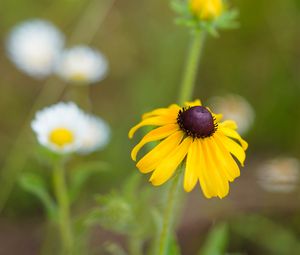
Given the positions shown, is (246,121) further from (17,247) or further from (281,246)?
(17,247)

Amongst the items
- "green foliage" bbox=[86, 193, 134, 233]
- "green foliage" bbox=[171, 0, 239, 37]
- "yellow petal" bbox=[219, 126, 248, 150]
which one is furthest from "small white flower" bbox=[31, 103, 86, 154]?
"yellow petal" bbox=[219, 126, 248, 150]

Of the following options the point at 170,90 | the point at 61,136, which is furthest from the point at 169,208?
the point at 170,90

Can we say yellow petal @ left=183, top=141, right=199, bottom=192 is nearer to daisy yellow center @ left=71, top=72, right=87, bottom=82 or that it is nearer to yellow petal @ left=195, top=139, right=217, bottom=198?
yellow petal @ left=195, top=139, right=217, bottom=198

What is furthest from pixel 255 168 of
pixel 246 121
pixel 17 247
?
pixel 17 247

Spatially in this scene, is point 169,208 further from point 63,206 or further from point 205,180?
point 63,206

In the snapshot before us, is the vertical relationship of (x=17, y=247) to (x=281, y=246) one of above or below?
below

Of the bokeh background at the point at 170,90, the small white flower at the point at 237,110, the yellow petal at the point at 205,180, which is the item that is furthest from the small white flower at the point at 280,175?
the yellow petal at the point at 205,180
